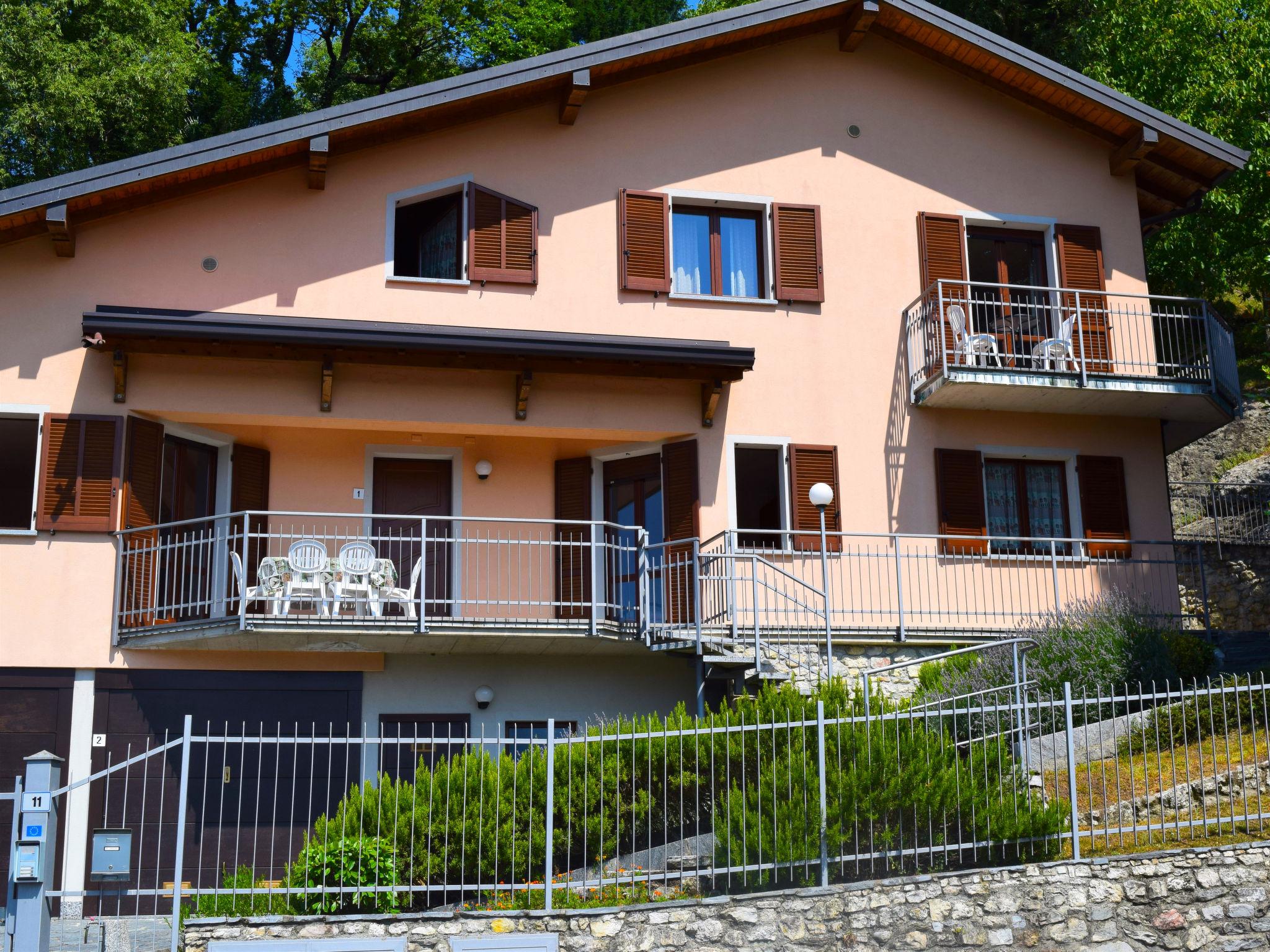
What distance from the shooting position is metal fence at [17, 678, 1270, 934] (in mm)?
10891

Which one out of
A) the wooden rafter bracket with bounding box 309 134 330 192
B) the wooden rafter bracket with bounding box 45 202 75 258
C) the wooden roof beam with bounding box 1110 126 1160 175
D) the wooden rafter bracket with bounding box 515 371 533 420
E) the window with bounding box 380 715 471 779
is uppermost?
the wooden roof beam with bounding box 1110 126 1160 175

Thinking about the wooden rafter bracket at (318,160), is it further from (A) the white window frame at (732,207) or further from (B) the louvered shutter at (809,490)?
(B) the louvered shutter at (809,490)

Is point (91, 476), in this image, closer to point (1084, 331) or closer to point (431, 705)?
point (431, 705)

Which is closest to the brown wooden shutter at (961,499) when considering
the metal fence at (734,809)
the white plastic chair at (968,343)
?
the white plastic chair at (968,343)

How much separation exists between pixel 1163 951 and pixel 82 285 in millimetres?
12556

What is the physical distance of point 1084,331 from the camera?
1838 centimetres

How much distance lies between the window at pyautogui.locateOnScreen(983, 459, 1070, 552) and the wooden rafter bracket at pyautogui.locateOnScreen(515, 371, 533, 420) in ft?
19.4

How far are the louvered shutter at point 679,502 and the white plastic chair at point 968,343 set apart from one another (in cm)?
344

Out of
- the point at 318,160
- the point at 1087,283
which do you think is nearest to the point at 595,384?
the point at 318,160

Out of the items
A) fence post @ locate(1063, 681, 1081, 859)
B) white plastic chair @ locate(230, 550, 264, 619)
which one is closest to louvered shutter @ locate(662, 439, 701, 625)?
white plastic chair @ locate(230, 550, 264, 619)

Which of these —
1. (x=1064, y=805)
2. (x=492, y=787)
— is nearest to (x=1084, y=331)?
(x=1064, y=805)

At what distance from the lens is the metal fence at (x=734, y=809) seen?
429 inches

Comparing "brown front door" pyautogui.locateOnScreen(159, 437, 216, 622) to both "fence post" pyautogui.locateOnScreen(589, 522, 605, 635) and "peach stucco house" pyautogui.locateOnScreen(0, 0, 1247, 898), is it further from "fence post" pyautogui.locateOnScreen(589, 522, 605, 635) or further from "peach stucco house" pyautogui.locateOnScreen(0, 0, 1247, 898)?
"fence post" pyautogui.locateOnScreen(589, 522, 605, 635)

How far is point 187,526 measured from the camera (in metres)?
16.5
